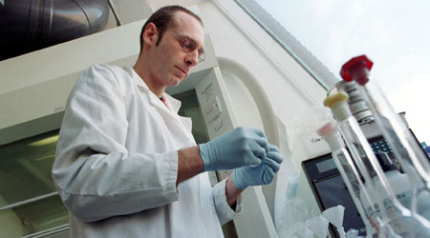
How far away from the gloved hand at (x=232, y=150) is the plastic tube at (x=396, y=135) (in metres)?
0.31

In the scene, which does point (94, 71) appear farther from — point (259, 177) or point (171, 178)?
point (259, 177)

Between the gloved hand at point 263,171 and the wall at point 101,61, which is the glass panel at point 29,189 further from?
the gloved hand at point 263,171

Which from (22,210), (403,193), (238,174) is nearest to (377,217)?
(403,193)

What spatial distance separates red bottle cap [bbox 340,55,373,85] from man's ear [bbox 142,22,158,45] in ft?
2.55

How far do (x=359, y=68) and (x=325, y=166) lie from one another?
74cm

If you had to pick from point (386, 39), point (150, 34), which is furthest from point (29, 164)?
point (386, 39)

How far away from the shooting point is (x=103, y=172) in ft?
2.12

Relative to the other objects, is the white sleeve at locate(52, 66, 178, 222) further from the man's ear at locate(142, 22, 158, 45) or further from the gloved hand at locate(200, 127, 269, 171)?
the man's ear at locate(142, 22, 158, 45)

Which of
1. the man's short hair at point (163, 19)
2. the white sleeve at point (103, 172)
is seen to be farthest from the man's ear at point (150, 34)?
the white sleeve at point (103, 172)

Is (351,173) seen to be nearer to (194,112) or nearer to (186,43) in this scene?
(186,43)

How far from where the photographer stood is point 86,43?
1651 mm

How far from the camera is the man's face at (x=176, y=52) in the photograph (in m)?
1.03

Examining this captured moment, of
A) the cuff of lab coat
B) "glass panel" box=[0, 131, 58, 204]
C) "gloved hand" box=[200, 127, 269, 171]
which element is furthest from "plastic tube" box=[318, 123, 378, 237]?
"glass panel" box=[0, 131, 58, 204]

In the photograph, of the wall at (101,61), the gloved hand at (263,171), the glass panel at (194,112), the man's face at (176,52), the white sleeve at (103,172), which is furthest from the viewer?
the glass panel at (194,112)
